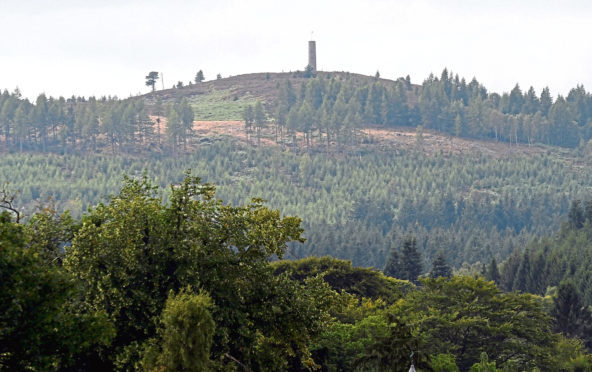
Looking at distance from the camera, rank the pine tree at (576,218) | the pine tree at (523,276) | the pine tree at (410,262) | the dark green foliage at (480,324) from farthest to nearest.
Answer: the pine tree at (576,218), the pine tree at (523,276), the pine tree at (410,262), the dark green foliage at (480,324)

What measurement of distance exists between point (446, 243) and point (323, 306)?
Result: 134 metres

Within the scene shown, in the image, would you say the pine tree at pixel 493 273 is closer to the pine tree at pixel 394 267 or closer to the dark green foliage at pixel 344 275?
the pine tree at pixel 394 267

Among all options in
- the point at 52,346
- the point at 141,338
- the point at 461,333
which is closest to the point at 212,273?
the point at 141,338

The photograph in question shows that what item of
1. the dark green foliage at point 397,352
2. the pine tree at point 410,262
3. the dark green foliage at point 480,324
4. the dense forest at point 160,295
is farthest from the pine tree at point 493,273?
the dark green foliage at point 397,352

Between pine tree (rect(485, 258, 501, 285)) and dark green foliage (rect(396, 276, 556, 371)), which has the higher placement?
dark green foliage (rect(396, 276, 556, 371))

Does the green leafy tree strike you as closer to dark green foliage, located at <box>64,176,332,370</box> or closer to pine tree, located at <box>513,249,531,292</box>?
dark green foliage, located at <box>64,176,332,370</box>

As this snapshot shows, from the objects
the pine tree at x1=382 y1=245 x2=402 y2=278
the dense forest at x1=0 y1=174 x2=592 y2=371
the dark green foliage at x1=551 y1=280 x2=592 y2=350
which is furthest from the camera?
the pine tree at x1=382 y1=245 x2=402 y2=278

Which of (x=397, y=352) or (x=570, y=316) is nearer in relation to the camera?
(x=397, y=352)

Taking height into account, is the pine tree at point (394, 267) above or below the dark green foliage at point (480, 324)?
below

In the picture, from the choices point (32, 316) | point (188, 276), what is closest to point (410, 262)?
point (188, 276)

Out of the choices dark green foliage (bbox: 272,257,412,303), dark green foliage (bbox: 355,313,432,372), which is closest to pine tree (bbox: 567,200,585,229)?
dark green foliage (bbox: 272,257,412,303)

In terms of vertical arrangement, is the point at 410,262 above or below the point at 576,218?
below

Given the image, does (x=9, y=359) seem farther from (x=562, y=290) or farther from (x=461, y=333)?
(x=562, y=290)

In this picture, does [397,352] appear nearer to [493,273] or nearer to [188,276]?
[188,276]
